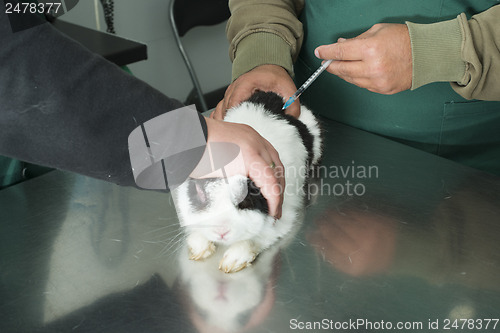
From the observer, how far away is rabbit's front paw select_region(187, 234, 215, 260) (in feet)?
2.80

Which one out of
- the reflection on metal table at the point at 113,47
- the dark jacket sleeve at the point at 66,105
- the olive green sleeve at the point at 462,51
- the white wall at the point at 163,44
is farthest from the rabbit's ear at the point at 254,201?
the white wall at the point at 163,44

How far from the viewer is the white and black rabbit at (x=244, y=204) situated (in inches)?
32.8

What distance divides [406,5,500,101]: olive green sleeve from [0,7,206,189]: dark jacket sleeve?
1.75 ft

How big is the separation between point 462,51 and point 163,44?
2.16m

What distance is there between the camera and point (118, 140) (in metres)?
0.62

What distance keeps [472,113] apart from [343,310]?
654mm

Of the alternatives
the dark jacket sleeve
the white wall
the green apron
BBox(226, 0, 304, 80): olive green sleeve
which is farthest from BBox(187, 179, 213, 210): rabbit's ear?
the white wall

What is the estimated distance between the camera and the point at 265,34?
1206 millimetres

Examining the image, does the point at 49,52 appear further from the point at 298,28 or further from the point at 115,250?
the point at 298,28

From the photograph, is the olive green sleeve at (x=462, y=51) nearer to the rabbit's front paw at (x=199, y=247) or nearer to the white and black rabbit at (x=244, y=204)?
the white and black rabbit at (x=244, y=204)

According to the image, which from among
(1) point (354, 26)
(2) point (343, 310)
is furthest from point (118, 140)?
(1) point (354, 26)

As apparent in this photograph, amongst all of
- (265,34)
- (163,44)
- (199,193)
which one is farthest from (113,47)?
(163,44)

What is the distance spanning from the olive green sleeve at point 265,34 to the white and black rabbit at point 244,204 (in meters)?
0.19

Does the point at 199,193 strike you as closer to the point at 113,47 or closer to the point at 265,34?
the point at 265,34
